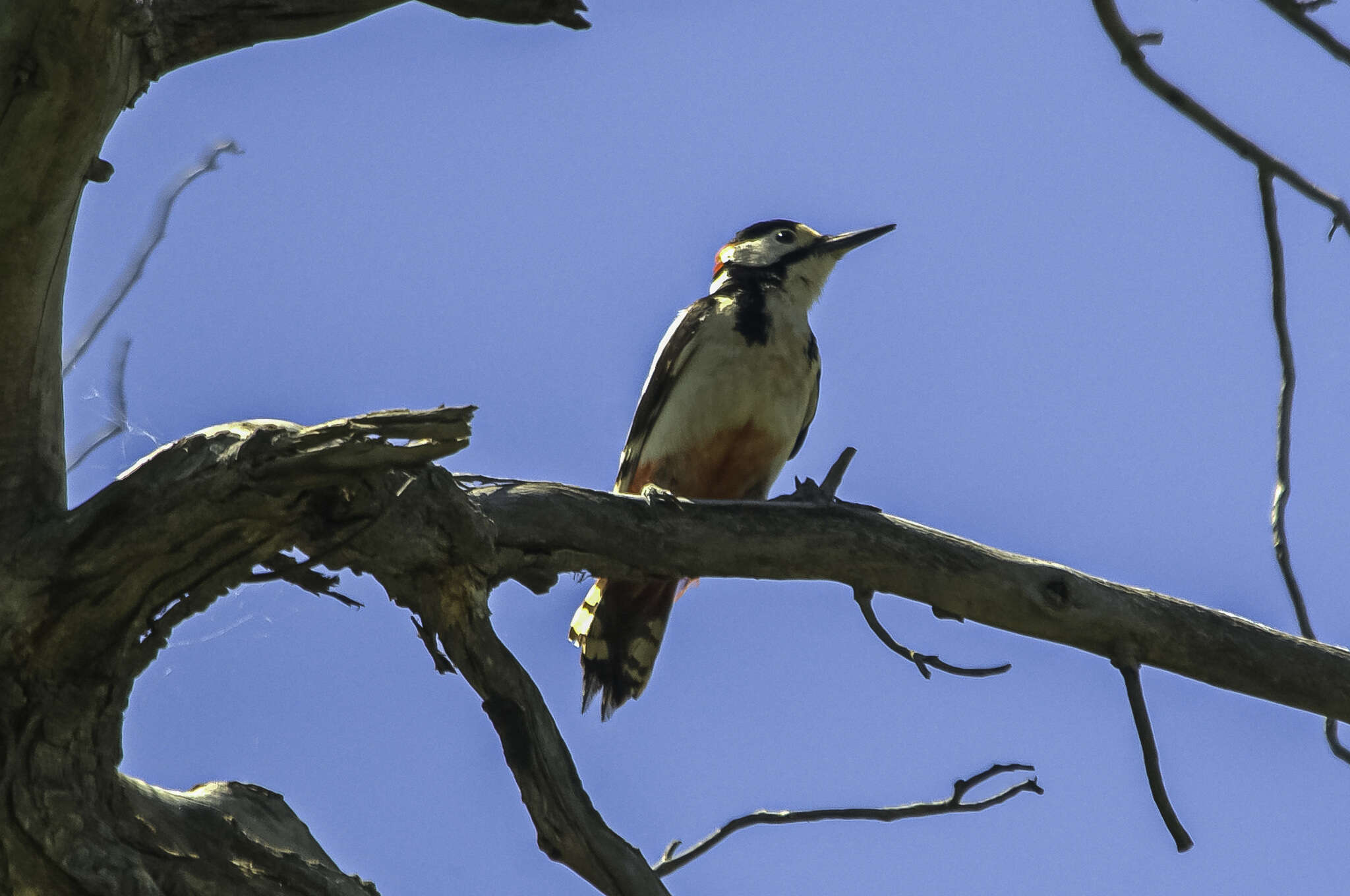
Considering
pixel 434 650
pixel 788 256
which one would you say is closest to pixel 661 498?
pixel 434 650

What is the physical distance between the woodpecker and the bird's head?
6 centimetres

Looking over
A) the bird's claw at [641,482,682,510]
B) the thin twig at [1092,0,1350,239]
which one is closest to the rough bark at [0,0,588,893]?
the bird's claw at [641,482,682,510]

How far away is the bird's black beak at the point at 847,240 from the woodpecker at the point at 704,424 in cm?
31

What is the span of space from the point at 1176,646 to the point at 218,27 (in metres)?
2.73

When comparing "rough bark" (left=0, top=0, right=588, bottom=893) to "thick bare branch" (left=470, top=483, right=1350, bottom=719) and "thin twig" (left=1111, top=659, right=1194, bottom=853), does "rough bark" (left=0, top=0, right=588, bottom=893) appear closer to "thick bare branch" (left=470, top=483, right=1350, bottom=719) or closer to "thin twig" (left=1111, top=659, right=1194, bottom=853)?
"thick bare branch" (left=470, top=483, right=1350, bottom=719)

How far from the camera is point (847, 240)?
5.74 meters

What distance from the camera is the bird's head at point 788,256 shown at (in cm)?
560

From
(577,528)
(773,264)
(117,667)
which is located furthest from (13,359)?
(773,264)

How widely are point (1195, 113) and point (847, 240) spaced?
3056 millimetres

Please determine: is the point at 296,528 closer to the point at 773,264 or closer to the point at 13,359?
the point at 13,359

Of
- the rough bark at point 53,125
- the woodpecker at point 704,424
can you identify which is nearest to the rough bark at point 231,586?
the rough bark at point 53,125

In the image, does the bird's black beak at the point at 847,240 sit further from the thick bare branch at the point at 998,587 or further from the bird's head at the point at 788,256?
A: the thick bare branch at the point at 998,587

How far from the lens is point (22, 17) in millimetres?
2383

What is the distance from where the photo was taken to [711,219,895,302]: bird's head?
560 centimetres
